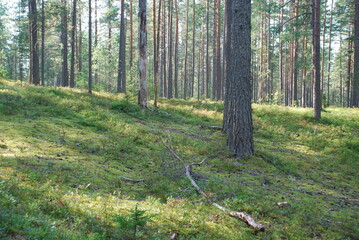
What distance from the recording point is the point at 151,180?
6.04 meters

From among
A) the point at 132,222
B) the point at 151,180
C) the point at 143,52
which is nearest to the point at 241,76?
the point at 151,180

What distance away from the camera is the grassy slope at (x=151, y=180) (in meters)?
3.56

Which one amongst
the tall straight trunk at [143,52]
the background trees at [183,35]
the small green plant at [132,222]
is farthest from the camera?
the background trees at [183,35]

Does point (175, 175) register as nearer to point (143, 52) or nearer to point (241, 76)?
point (241, 76)

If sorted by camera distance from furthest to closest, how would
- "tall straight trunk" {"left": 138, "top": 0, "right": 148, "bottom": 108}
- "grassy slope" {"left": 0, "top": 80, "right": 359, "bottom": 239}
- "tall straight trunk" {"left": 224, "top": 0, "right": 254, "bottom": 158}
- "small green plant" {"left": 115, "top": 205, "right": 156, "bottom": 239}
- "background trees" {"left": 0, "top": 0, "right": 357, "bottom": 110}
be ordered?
"background trees" {"left": 0, "top": 0, "right": 357, "bottom": 110} → "tall straight trunk" {"left": 138, "top": 0, "right": 148, "bottom": 108} → "tall straight trunk" {"left": 224, "top": 0, "right": 254, "bottom": 158} → "grassy slope" {"left": 0, "top": 80, "right": 359, "bottom": 239} → "small green plant" {"left": 115, "top": 205, "right": 156, "bottom": 239}

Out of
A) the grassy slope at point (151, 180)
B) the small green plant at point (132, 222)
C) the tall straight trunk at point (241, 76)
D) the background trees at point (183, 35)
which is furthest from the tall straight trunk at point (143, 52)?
the small green plant at point (132, 222)

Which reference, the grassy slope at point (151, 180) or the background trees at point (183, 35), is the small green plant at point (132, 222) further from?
the background trees at point (183, 35)

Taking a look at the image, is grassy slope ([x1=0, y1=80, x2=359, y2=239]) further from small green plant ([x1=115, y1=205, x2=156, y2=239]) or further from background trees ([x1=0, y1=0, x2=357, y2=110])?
background trees ([x1=0, y1=0, x2=357, y2=110])

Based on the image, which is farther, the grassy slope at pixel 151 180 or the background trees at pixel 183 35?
the background trees at pixel 183 35

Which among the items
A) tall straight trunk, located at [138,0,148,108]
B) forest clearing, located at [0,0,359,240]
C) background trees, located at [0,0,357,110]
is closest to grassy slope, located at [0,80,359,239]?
forest clearing, located at [0,0,359,240]

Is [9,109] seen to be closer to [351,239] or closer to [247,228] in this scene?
[247,228]

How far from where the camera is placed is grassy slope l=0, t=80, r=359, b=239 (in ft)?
11.7

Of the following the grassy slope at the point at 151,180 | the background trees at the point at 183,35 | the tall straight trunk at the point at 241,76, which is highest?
the background trees at the point at 183,35

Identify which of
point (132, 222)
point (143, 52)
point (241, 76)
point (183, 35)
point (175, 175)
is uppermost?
point (183, 35)
